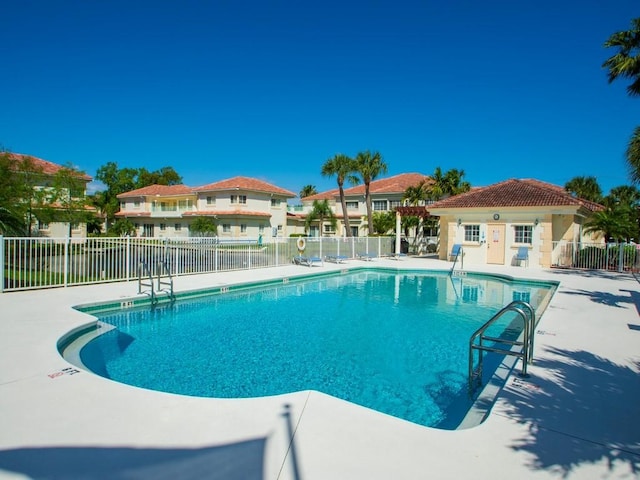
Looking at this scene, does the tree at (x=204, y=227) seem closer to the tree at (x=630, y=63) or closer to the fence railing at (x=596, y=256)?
the fence railing at (x=596, y=256)

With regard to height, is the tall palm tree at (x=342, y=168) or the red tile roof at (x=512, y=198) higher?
the tall palm tree at (x=342, y=168)

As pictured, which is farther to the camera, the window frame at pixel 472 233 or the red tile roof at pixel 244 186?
the red tile roof at pixel 244 186

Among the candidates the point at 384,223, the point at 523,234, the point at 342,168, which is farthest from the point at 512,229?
the point at 342,168

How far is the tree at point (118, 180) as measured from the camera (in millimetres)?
54500

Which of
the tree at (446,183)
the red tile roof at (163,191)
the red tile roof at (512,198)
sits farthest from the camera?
the red tile roof at (163,191)

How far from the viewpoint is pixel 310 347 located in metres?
7.62

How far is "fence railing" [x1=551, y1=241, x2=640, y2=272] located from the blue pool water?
1010 cm

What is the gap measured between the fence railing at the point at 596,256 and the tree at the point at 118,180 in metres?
53.2

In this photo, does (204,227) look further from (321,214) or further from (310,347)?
(310,347)

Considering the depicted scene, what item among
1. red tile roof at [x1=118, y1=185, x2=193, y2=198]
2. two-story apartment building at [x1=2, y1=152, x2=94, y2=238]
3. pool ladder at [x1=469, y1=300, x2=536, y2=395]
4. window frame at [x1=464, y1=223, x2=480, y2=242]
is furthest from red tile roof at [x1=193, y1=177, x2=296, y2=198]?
pool ladder at [x1=469, y1=300, x2=536, y2=395]

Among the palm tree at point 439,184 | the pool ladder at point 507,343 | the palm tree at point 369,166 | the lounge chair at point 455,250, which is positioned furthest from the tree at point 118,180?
the pool ladder at point 507,343

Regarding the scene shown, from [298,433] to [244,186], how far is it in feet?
126

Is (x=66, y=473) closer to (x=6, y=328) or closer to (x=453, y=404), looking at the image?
(x=453, y=404)

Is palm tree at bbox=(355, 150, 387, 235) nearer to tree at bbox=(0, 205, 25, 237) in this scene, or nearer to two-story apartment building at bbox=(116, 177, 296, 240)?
two-story apartment building at bbox=(116, 177, 296, 240)
